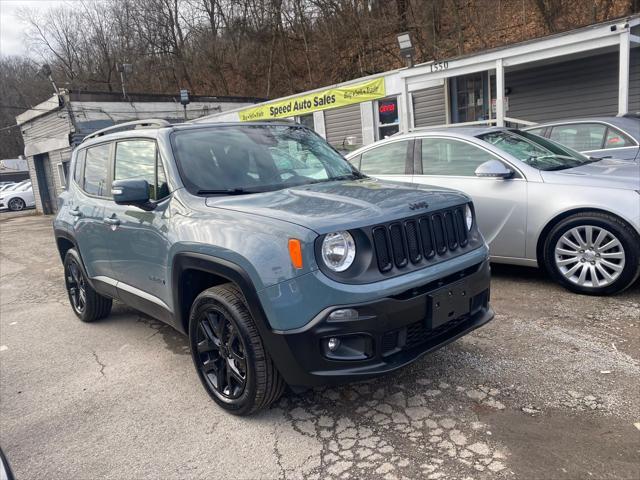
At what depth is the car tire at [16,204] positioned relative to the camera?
89.8 ft

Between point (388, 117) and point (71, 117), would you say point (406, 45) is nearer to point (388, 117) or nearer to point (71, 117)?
point (388, 117)

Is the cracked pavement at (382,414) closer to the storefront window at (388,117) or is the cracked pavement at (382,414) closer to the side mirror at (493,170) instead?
the side mirror at (493,170)

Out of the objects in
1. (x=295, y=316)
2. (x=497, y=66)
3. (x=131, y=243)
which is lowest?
(x=295, y=316)

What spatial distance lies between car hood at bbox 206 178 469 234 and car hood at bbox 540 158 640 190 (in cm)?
188

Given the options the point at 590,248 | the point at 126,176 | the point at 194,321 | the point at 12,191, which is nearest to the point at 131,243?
the point at 126,176

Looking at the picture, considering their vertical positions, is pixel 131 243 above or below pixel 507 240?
above

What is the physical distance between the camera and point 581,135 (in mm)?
7836

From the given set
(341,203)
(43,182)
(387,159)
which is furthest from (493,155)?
(43,182)

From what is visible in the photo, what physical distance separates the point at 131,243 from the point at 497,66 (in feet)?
29.4

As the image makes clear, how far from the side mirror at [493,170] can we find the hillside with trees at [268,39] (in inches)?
532

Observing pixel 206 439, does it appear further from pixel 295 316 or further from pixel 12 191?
pixel 12 191

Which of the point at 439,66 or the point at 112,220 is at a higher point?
the point at 439,66

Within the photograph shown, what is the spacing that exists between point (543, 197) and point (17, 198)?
29.4m

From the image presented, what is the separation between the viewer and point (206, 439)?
2922 millimetres
